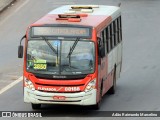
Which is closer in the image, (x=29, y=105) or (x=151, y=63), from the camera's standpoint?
(x=29, y=105)

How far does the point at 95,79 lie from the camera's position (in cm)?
2059

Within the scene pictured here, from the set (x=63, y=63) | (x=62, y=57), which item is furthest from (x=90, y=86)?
(x=62, y=57)

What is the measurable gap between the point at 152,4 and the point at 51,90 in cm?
2742

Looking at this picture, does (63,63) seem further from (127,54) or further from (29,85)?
(127,54)

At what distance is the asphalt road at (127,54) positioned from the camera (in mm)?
22859

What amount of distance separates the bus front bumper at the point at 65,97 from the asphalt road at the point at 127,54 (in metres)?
0.69

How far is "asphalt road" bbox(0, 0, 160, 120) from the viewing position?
2286cm

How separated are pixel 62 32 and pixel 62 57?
691mm

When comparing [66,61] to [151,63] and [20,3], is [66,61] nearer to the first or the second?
[151,63]

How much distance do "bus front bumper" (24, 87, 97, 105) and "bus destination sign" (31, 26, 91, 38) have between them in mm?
1544

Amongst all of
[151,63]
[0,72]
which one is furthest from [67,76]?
Answer: [151,63]

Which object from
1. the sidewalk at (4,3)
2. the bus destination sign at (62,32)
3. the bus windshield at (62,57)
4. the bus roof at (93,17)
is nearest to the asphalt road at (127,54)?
the sidewalk at (4,3)

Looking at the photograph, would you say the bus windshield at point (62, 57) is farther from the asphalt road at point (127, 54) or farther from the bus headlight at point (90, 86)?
the asphalt road at point (127, 54)

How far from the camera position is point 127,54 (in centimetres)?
3344
